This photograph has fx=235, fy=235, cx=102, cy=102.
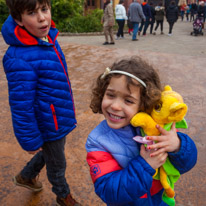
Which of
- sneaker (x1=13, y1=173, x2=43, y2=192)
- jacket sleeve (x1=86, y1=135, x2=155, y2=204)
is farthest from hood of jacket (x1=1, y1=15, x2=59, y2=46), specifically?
sneaker (x1=13, y1=173, x2=43, y2=192)

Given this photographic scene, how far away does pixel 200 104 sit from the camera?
414cm

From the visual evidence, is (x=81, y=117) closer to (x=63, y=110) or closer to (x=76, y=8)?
(x=63, y=110)

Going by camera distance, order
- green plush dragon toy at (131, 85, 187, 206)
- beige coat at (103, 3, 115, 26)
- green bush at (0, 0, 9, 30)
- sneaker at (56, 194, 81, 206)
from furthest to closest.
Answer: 1. green bush at (0, 0, 9, 30)
2. beige coat at (103, 3, 115, 26)
3. sneaker at (56, 194, 81, 206)
4. green plush dragon toy at (131, 85, 187, 206)

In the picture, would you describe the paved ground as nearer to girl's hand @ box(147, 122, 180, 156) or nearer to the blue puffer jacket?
the blue puffer jacket

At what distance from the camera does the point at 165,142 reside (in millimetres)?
1120

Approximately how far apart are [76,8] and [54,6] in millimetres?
1534

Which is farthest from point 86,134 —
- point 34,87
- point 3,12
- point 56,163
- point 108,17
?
point 3,12

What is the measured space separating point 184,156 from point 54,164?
3.58 ft

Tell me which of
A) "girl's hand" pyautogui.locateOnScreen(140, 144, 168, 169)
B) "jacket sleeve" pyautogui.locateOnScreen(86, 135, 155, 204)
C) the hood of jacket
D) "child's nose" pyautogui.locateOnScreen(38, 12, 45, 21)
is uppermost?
"child's nose" pyautogui.locateOnScreen(38, 12, 45, 21)

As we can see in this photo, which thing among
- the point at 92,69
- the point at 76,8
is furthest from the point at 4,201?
the point at 76,8

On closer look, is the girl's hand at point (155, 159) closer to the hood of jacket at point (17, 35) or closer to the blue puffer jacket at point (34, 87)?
the blue puffer jacket at point (34, 87)

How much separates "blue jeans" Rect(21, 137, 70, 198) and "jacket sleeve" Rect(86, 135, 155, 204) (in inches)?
27.2

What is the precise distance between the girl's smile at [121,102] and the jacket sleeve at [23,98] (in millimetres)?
615

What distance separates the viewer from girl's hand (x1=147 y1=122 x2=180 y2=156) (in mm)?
1094
